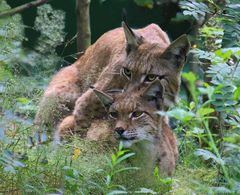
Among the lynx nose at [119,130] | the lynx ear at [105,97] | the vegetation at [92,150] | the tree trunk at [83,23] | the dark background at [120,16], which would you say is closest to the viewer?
the vegetation at [92,150]

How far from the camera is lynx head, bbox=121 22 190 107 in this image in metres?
5.48

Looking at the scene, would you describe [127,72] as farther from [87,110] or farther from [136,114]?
[136,114]

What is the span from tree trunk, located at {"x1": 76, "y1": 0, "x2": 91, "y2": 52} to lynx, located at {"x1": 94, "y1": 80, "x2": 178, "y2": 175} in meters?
2.29

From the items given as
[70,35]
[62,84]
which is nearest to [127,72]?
[62,84]

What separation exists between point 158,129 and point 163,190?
55cm

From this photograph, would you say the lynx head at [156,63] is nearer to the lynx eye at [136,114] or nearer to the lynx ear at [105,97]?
the lynx ear at [105,97]

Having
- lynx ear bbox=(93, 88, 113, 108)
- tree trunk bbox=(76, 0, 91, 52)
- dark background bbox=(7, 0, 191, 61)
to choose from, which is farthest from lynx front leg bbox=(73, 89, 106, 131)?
dark background bbox=(7, 0, 191, 61)

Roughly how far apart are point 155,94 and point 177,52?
76 cm

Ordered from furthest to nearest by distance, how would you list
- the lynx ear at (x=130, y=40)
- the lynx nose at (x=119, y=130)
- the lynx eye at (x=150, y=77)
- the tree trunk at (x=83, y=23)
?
the tree trunk at (x=83, y=23)
the lynx ear at (x=130, y=40)
the lynx eye at (x=150, y=77)
the lynx nose at (x=119, y=130)

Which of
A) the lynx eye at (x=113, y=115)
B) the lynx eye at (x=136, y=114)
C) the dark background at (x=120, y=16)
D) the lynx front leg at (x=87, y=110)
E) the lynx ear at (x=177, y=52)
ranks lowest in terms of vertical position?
the dark background at (x=120, y=16)

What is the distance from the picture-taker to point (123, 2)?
8.89m

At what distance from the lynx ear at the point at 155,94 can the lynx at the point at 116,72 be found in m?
0.42

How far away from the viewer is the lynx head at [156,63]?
548 cm

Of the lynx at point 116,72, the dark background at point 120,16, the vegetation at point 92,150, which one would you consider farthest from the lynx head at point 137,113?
the dark background at point 120,16
